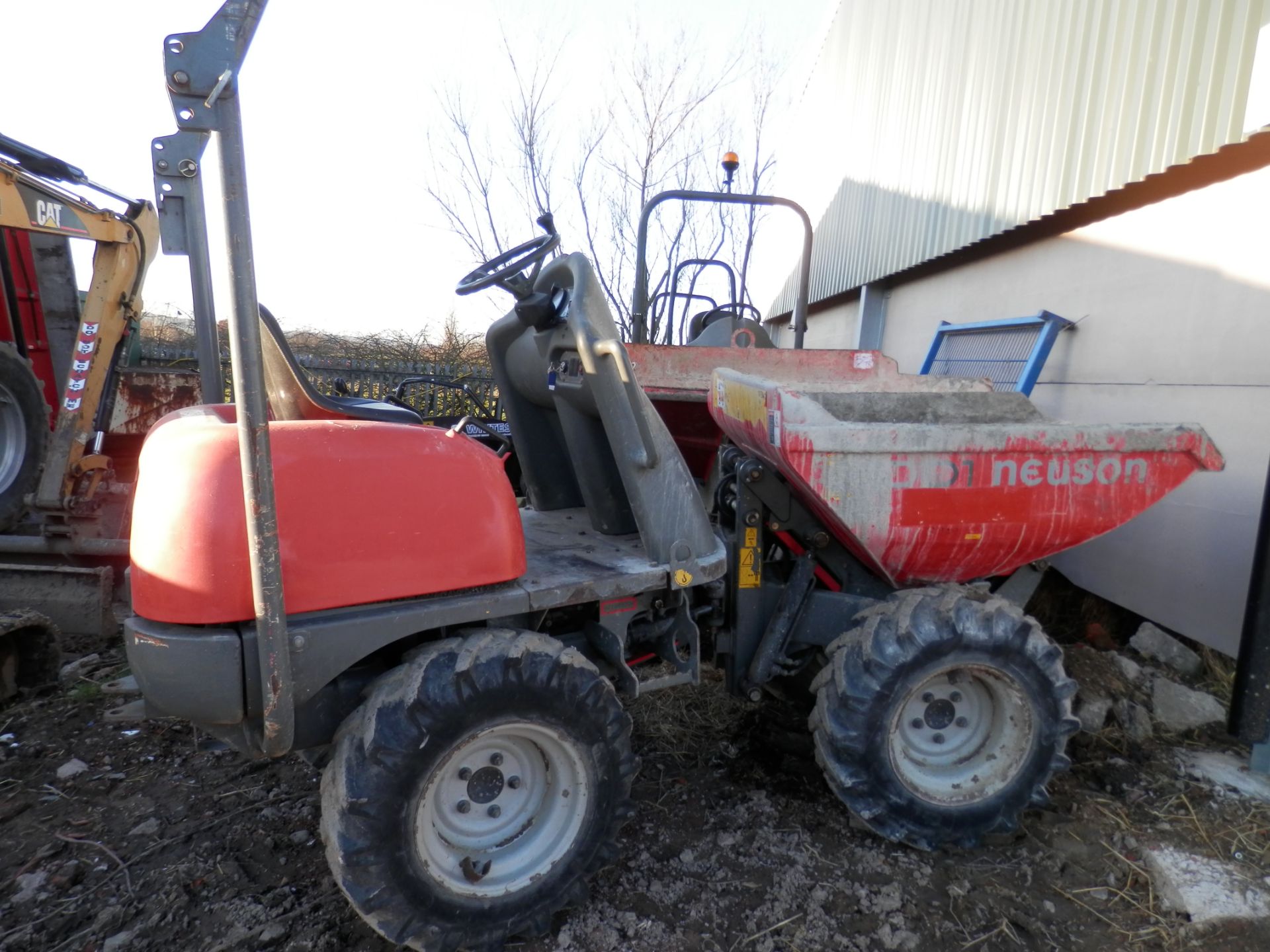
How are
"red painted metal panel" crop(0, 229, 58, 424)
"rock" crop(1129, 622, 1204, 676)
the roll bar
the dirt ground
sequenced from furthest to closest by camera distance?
1. "red painted metal panel" crop(0, 229, 58, 424)
2. the roll bar
3. "rock" crop(1129, 622, 1204, 676)
4. the dirt ground

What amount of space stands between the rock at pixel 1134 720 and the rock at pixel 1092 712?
0.05 metres

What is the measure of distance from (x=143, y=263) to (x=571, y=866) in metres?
4.67

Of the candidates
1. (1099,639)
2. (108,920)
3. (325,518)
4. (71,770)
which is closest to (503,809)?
(325,518)

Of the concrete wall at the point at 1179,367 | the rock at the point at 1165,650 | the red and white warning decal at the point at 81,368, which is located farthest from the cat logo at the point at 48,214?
the rock at the point at 1165,650

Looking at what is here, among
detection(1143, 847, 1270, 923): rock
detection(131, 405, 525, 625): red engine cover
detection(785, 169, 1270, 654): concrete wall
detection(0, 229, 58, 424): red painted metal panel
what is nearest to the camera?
detection(131, 405, 525, 625): red engine cover

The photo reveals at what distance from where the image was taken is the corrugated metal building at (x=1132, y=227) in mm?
3527

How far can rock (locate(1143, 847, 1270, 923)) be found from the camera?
229 cm

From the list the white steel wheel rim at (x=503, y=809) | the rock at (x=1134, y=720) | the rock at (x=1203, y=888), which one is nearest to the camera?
the white steel wheel rim at (x=503, y=809)

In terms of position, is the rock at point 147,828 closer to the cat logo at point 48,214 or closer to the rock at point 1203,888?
the rock at point 1203,888

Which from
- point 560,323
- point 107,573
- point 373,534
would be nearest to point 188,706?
point 373,534

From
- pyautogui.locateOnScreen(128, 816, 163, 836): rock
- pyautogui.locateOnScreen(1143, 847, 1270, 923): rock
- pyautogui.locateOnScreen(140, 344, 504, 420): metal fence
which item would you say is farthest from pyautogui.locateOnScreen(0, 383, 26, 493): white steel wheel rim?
pyautogui.locateOnScreen(1143, 847, 1270, 923): rock

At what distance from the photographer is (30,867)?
2391mm

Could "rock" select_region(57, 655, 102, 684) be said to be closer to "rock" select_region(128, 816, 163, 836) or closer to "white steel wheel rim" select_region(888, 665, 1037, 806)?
"rock" select_region(128, 816, 163, 836)

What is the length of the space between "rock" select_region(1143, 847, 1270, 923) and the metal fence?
5.68 m
